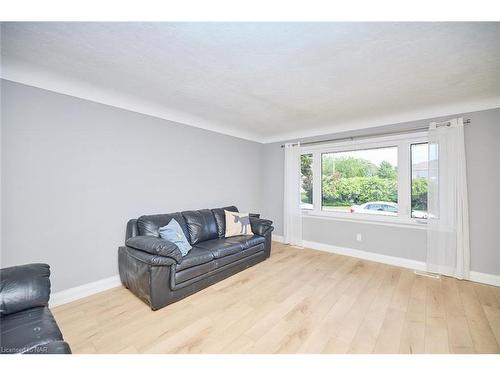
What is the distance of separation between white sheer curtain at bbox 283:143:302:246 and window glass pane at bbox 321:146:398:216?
53 cm

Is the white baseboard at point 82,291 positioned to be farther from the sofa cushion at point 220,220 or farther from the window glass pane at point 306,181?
the window glass pane at point 306,181

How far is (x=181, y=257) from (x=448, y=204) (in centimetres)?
372

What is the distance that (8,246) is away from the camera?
207 centimetres

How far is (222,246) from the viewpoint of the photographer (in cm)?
298

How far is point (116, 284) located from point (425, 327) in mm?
3433

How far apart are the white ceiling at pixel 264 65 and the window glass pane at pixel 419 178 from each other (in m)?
0.57

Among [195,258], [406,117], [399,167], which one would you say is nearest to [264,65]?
[195,258]

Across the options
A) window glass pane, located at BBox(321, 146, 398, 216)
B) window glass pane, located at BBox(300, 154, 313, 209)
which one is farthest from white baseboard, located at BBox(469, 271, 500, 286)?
window glass pane, located at BBox(300, 154, 313, 209)

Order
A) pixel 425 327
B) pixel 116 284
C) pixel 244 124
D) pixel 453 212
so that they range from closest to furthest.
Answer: pixel 425 327 < pixel 116 284 < pixel 453 212 < pixel 244 124

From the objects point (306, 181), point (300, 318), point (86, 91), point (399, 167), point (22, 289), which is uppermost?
point (86, 91)

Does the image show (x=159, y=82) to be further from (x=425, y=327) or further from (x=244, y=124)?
(x=425, y=327)

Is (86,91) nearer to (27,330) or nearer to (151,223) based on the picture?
(151,223)
